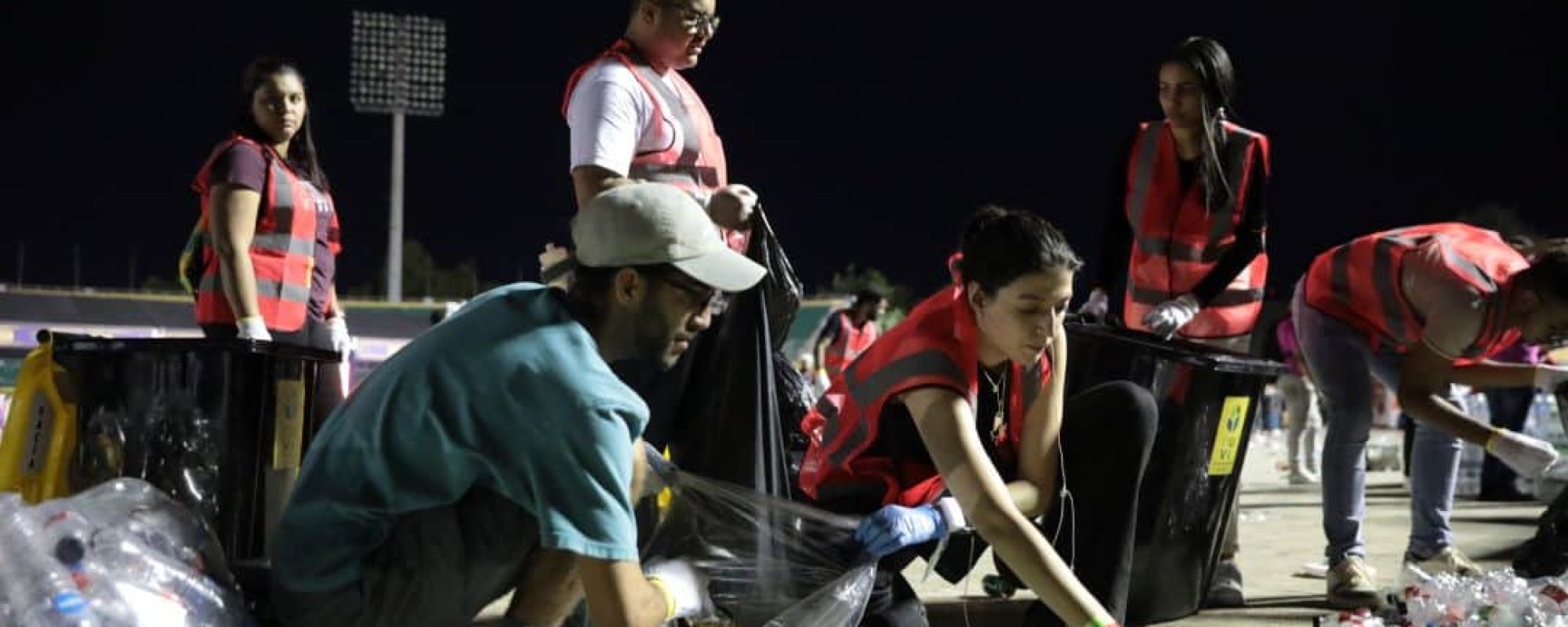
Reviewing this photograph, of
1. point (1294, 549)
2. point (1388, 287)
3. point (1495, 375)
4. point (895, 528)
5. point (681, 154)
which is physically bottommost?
point (1294, 549)

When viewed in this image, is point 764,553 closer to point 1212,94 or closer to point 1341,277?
point 1212,94

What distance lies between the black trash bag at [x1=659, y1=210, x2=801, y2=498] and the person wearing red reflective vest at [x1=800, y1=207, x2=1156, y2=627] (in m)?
0.12

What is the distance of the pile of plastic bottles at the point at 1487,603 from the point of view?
3.16 m

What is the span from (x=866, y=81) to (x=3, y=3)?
27.1m

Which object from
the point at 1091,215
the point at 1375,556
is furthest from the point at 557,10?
the point at 1375,556

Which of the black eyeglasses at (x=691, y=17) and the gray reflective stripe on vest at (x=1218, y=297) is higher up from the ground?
the black eyeglasses at (x=691, y=17)

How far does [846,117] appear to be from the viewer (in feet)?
174

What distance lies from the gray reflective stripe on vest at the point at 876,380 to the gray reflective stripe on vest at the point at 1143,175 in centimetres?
153

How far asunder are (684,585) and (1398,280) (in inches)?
93.4

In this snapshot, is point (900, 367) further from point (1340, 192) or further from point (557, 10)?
point (557, 10)

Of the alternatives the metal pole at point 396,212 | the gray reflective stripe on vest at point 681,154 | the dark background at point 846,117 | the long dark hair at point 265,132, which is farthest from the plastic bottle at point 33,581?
the dark background at point 846,117

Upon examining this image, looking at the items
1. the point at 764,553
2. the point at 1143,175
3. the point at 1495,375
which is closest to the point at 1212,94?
the point at 1143,175

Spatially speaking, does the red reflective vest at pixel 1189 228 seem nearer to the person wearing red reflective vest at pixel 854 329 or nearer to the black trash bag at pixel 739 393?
the black trash bag at pixel 739 393

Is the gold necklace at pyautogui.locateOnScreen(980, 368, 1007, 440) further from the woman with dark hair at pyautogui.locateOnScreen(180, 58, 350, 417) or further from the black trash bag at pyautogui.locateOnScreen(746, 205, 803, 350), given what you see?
the woman with dark hair at pyautogui.locateOnScreen(180, 58, 350, 417)
